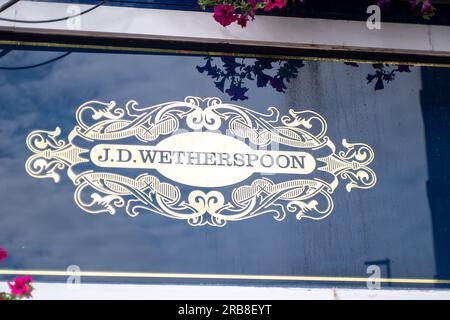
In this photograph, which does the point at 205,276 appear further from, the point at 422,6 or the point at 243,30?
the point at 422,6

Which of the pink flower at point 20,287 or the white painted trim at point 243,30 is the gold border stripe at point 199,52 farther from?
the pink flower at point 20,287

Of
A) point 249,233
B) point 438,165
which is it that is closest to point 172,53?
point 249,233

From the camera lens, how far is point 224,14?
5.83 meters

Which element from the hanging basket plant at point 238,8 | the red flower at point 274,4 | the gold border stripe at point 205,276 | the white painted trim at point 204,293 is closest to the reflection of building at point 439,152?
the gold border stripe at point 205,276

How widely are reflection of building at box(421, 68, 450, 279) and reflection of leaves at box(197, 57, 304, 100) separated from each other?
78 cm

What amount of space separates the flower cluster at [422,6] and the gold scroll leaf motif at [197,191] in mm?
757

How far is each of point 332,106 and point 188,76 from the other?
2.74 feet

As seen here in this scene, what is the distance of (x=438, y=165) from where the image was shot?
6051 millimetres

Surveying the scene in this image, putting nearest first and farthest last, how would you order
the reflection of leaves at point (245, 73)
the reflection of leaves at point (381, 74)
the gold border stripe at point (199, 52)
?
1. the gold border stripe at point (199, 52)
2. the reflection of leaves at point (245, 73)
3. the reflection of leaves at point (381, 74)

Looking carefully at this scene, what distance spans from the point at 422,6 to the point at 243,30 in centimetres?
102

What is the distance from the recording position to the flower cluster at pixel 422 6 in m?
5.98

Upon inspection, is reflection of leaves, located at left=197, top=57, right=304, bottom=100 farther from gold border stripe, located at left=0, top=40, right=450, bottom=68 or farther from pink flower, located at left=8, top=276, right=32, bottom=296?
pink flower, located at left=8, top=276, right=32, bottom=296

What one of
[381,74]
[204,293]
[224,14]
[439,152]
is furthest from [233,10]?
[204,293]

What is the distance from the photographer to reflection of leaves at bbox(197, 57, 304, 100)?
6051 mm
